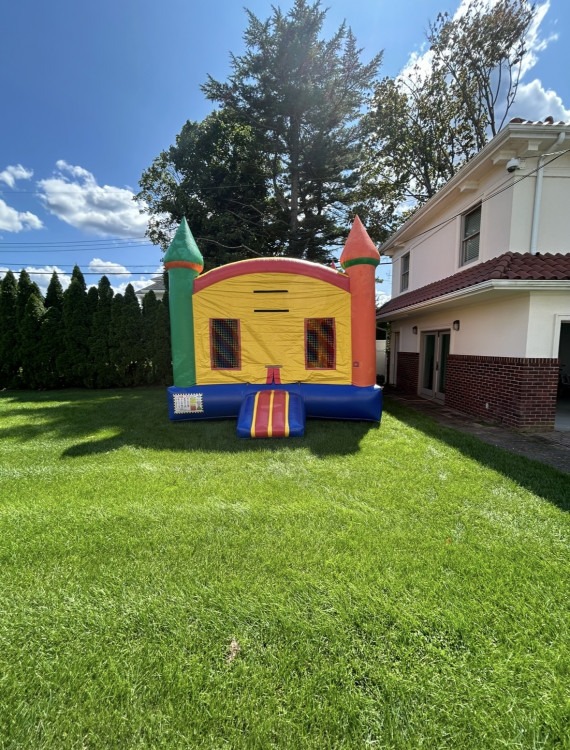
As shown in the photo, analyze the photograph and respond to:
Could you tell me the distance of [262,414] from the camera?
600 cm

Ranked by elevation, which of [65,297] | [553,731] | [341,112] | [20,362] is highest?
[341,112]

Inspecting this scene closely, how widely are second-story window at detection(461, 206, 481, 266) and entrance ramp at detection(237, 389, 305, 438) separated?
5.52 m

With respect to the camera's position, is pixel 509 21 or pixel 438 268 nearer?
pixel 438 268

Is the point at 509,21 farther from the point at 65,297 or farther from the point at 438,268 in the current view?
the point at 65,297

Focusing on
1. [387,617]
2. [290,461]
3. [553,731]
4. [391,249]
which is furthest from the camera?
[391,249]

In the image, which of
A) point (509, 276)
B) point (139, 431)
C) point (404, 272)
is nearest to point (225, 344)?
point (139, 431)

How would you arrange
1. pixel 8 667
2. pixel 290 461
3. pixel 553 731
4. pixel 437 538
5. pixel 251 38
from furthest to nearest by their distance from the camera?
pixel 251 38 → pixel 290 461 → pixel 437 538 → pixel 8 667 → pixel 553 731

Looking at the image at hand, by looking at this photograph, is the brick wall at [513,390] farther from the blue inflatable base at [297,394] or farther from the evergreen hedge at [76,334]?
the evergreen hedge at [76,334]

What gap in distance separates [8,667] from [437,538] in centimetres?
285

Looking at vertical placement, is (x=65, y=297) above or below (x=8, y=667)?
above

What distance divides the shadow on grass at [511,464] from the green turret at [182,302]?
451 centimetres

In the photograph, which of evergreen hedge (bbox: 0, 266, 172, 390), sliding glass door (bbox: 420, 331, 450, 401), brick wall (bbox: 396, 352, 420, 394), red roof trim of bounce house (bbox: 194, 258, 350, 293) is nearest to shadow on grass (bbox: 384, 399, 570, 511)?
red roof trim of bounce house (bbox: 194, 258, 350, 293)

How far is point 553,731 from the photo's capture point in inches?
57.1

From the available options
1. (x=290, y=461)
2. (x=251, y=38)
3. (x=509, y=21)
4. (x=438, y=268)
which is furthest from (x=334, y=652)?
(x=509, y=21)
